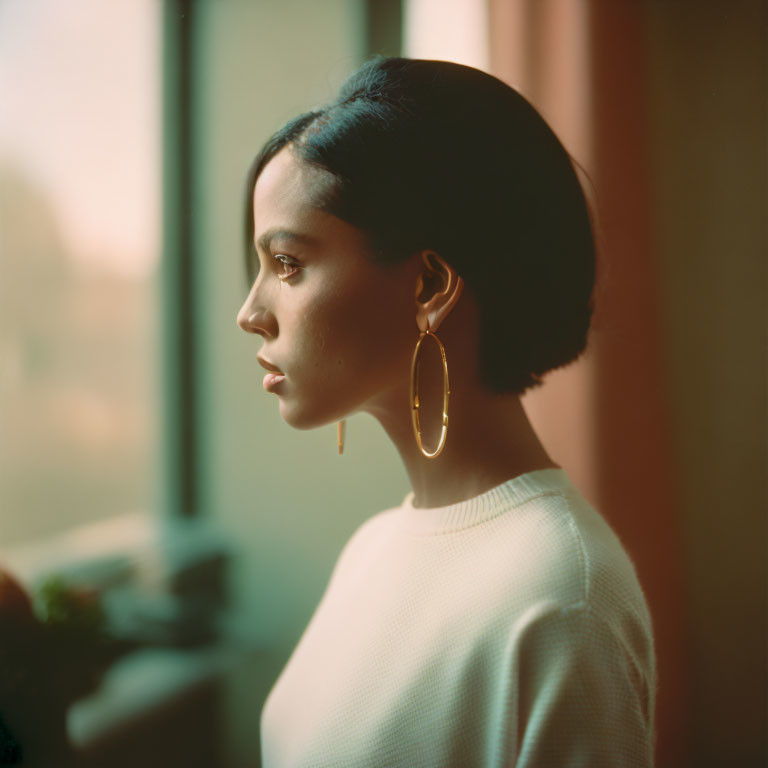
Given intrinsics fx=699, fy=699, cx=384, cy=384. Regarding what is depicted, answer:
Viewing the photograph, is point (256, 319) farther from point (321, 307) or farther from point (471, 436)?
point (471, 436)

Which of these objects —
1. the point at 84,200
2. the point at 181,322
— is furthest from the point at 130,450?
the point at 84,200

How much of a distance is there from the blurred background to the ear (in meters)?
0.22

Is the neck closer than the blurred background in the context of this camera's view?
Yes

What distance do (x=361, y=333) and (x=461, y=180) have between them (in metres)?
0.14

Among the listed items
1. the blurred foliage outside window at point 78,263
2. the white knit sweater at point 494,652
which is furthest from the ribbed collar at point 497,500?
the blurred foliage outside window at point 78,263

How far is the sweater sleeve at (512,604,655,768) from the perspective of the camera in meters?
0.46

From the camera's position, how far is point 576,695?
Answer: 0.46 metres

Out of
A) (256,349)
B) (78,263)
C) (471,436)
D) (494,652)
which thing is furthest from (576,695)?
(78,263)

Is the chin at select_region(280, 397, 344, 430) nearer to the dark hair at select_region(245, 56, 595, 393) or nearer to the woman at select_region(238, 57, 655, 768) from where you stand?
the woman at select_region(238, 57, 655, 768)

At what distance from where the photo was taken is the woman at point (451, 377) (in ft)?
1.61

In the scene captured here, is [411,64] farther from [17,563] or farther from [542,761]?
[17,563]

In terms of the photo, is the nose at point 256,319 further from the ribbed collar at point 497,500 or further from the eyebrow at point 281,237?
the ribbed collar at point 497,500

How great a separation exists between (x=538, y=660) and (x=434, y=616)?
0.09m

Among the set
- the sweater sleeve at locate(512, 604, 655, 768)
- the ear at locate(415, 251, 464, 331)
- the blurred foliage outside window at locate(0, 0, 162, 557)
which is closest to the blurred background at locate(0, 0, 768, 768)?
the blurred foliage outside window at locate(0, 0, 162, 557)
